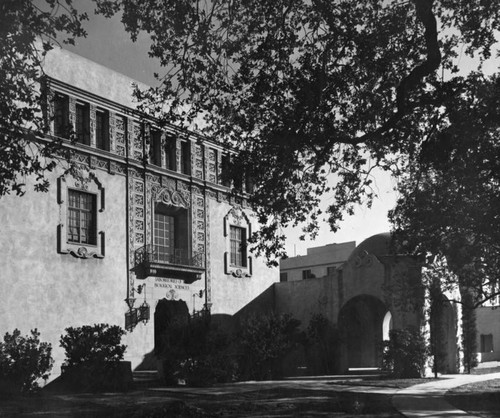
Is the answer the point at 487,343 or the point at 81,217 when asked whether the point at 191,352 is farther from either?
the point at 487,343

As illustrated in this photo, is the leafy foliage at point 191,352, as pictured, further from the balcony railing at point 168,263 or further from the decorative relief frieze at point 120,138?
the decorative relief frieze at point 120,138

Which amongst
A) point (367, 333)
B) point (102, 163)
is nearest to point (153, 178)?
point (102, 163)

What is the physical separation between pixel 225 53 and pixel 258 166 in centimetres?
236

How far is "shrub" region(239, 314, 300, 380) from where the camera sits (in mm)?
27297

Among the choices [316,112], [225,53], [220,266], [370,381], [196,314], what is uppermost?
[225,53]

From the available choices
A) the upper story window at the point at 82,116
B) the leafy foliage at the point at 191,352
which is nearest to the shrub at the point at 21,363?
the leafy foliage at the point at 191,352

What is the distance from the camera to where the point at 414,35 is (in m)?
14.6

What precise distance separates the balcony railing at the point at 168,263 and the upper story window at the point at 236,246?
9.31 feet

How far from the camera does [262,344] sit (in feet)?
89.9

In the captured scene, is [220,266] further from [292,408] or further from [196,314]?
[292,408]

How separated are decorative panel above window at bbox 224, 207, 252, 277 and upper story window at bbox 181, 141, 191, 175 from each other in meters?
A: 3.07

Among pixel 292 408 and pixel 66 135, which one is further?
pixel 292 408

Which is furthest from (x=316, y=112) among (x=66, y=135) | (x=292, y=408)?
(x=292, y=408)

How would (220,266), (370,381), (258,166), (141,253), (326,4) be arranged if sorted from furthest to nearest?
1. (220,266)
2. (141,253)
3. (370,381)
4. (258,166)
5. (326,4)
